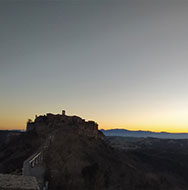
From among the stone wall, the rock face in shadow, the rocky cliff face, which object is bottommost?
the rock face in shadow

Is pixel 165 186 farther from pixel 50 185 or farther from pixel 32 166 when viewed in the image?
pixel 32 166

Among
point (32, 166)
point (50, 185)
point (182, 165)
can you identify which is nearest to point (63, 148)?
point (50, 185)

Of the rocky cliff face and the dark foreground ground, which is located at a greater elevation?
the rocky cliff face

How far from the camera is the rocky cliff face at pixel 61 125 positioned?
49084mm

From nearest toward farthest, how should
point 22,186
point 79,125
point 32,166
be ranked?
point 22,186 < point 32,166 < point 79,125

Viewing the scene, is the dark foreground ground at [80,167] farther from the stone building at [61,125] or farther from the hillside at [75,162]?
the stone building at [61,125]

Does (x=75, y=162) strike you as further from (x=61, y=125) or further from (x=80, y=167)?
(x=61, y=125)

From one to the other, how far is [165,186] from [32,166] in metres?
33.1

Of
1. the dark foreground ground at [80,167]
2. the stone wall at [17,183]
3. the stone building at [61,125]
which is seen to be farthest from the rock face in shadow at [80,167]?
the stone wall at [17,183]

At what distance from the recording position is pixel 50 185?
89.1ft

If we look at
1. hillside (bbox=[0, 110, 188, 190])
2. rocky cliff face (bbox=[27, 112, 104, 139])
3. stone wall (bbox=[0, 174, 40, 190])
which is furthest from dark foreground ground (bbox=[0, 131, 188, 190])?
stone wall (bbox=[0, 174, 40, 190])

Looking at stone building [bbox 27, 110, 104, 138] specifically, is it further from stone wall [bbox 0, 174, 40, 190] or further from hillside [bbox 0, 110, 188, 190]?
stone wall [bbox 0, 174, 40, 190]

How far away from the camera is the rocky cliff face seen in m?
49.1

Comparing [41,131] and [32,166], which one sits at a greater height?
[41,131]
